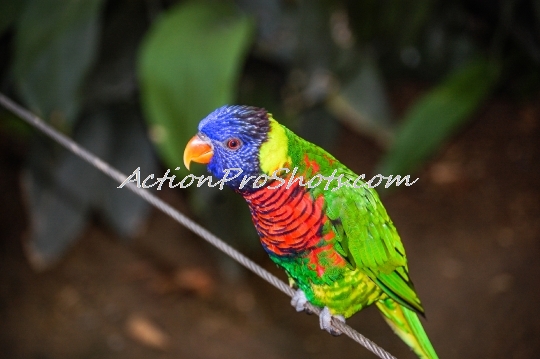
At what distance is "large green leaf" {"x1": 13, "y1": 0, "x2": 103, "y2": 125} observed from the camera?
1976 mm

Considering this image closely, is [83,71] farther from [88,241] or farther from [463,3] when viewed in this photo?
[463,3]

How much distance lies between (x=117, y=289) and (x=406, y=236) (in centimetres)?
→ 142

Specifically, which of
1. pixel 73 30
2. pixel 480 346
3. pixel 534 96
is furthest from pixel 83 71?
pixel 534 96

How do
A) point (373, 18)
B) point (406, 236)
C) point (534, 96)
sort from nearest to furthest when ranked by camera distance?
point (373, 18) → point (406, 236) → point (534, 96)

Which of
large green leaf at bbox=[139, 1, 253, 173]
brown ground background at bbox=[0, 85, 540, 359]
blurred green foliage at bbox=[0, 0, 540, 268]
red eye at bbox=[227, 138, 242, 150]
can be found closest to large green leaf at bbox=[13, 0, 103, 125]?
blurred green foliage at bbox=[0, 0, 540, 268]

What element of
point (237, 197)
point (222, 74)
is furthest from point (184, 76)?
point (237, 197)

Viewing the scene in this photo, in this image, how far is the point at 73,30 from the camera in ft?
6.66

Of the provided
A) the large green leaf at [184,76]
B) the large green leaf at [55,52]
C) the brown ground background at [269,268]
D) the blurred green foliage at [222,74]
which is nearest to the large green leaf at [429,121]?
Answer: the blurred green foliage at [222,74]

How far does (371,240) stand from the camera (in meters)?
Answer: 1.10

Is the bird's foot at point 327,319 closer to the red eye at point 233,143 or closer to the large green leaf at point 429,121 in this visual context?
the red eye at point 233,143

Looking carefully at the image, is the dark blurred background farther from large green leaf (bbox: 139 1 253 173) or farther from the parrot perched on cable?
the parrot perched on cable

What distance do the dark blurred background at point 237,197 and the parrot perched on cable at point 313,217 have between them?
96cm

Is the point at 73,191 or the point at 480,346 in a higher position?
the point at 480,346

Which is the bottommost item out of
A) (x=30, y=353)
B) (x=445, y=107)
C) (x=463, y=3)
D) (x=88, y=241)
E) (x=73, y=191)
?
(x=30, y=353)
